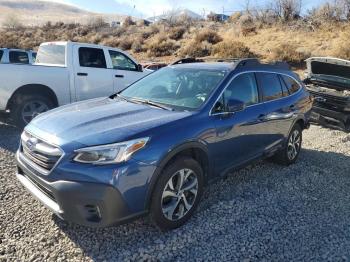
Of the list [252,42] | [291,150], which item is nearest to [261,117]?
[291,150]

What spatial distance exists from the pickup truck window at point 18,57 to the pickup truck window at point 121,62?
552 centimetres

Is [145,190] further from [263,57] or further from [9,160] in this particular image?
[263,57]

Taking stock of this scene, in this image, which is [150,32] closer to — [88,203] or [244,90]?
[244,90]

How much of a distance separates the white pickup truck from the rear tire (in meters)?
4.40

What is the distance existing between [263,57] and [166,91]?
56.7 ft

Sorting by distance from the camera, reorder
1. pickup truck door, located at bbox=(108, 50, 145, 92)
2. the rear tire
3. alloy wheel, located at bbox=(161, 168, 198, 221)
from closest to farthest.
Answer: alloy wheel, located at bbox=(161, 168, 198, 221) < the rear tire < pickup truck door, located at bbox=(108, 50, 145, 92)

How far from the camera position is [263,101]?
5164 mm

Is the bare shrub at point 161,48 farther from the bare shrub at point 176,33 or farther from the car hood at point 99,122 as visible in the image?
the car hood at point 99,122

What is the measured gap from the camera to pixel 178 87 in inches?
187

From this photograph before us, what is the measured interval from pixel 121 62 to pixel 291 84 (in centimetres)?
444

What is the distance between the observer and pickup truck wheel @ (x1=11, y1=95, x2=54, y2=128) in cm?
730

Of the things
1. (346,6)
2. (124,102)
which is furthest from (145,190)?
(346,6)

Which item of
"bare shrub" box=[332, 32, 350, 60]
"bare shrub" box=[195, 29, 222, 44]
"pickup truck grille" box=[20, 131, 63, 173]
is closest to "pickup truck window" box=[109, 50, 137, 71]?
"pickup truck grille" box=[20, 131, 63, 173]

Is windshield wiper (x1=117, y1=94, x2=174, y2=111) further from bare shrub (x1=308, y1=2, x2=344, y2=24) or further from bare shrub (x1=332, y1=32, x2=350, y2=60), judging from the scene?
bare shrub (x1=308, y1=2, x2=344, y2=24)
